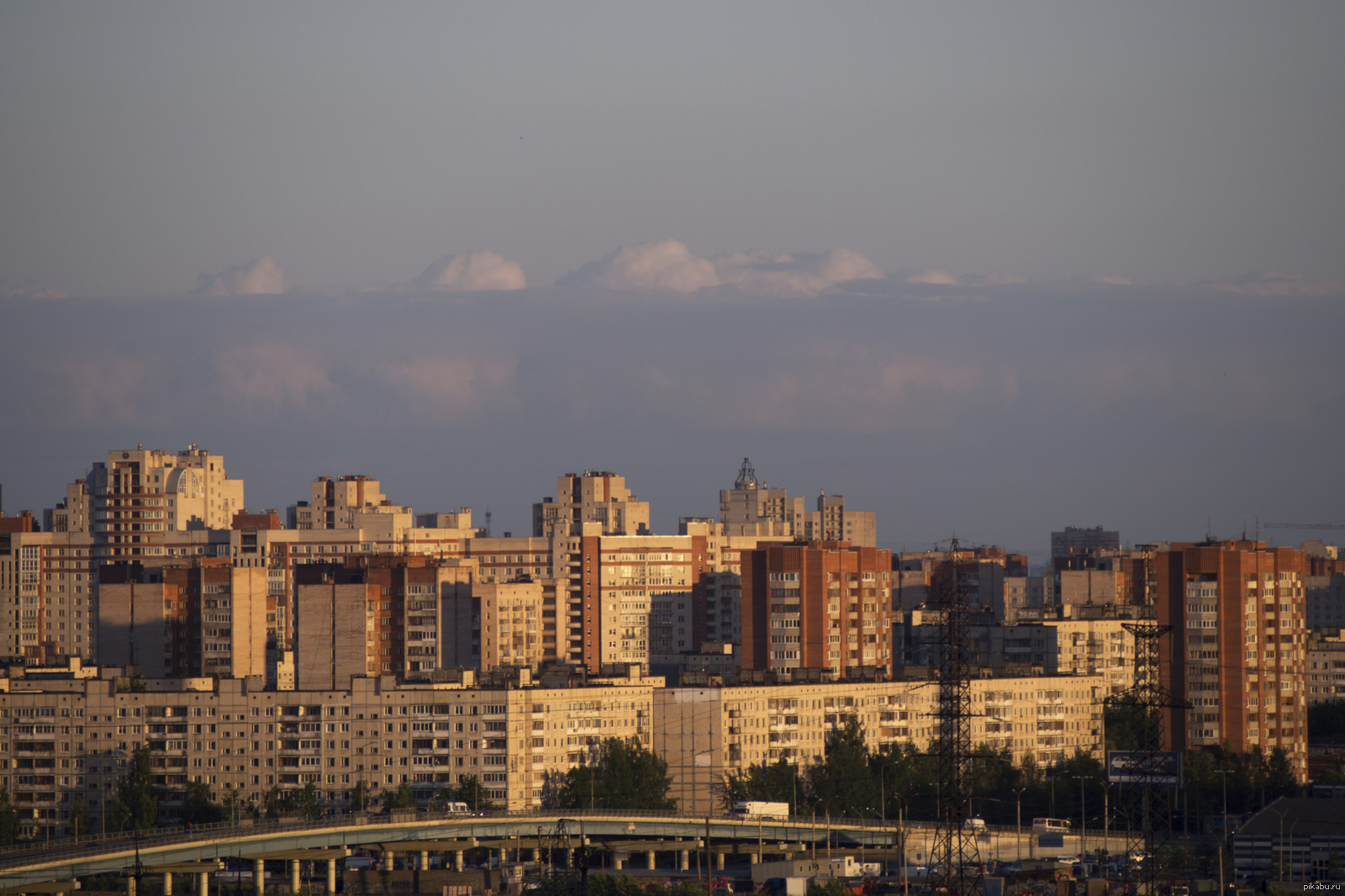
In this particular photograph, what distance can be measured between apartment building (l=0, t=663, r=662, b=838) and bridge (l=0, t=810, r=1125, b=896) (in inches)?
163

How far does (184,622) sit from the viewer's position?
10081 centimetres

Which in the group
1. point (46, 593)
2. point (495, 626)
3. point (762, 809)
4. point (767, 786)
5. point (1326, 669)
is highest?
point (46, 593)

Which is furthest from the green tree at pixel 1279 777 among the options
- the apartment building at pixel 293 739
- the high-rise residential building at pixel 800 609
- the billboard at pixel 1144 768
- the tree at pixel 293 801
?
the tree at pixel 293 801

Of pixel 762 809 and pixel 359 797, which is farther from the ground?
pixel 359 797

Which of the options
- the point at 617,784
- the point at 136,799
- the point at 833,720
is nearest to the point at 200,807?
the point at 136,799

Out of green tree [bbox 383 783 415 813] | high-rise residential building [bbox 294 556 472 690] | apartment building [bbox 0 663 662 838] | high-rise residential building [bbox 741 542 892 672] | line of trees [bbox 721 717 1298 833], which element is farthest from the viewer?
high-rise residential building [bbox 294 556 472 690]

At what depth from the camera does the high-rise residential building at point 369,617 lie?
96.6m

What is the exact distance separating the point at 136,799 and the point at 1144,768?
37.7 metres

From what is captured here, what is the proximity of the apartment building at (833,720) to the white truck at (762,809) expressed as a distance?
4471mm

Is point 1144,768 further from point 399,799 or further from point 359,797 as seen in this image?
point 359,797

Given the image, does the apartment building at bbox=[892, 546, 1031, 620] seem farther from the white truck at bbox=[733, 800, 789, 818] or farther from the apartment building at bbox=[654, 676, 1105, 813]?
the white truck at bbox=[733, 800, 789, 818]

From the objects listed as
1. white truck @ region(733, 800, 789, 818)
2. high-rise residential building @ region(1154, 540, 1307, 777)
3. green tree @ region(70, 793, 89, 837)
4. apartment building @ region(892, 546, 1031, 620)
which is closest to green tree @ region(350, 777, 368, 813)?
green tree @ region(70, 793, 89, 837)

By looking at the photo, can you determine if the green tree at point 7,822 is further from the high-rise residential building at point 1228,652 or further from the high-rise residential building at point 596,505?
the high-rise residential building at point 596,505

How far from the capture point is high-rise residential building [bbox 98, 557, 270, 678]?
99.9 m
